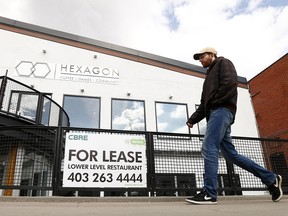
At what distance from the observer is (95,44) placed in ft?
37.4

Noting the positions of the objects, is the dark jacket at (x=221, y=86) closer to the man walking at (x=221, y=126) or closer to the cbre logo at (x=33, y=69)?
the man walking at (x=221, y=126)

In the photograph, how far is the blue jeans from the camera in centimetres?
271

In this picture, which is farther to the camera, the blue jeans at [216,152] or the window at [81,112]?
the window at [81,112]

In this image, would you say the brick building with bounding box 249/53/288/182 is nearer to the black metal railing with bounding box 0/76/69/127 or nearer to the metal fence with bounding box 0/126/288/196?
the metal fence with bounding box 0/126/288/196

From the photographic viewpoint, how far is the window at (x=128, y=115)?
1052 cm

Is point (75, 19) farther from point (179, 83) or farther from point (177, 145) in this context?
point (177, 145)

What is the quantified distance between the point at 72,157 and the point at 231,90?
7.92 feet

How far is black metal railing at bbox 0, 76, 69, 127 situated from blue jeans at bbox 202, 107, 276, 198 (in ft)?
17.0

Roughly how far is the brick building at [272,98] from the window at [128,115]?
6.82m

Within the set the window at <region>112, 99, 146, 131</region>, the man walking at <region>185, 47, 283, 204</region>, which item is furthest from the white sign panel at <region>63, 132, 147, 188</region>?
the window at <region>112, 99, 146, 131</region>

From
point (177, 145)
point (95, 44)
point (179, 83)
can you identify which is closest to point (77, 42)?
point (95, 44)

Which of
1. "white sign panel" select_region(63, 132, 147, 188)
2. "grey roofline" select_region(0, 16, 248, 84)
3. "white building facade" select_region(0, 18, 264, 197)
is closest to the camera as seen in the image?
"white sign panel" select_region(63, 132, 147, 188)

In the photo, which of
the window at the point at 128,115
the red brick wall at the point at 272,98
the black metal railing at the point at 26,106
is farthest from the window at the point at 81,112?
the red brick wall at the point at 272,98

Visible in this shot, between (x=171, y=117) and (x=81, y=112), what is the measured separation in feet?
12.4
